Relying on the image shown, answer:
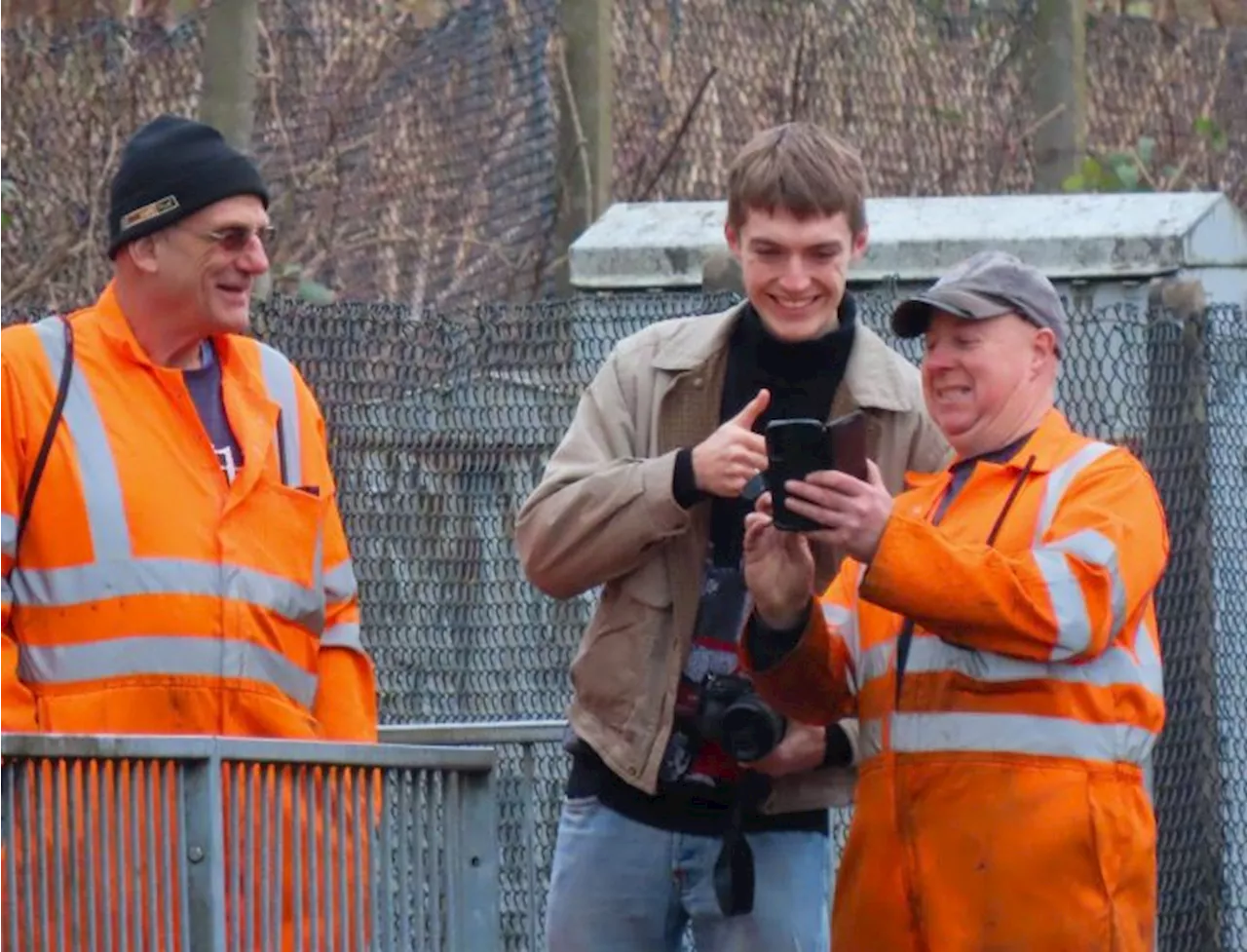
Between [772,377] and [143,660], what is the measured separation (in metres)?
1.11

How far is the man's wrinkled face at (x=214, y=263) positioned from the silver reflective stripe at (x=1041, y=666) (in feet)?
4.20

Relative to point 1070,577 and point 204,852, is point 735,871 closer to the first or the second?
point 1070,577

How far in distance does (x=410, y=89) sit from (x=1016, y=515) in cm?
519

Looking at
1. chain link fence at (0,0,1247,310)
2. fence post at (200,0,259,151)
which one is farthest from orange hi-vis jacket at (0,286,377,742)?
chain link fence at (0,0,1247,310)

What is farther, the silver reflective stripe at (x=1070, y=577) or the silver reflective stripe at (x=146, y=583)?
the silver reflective stripe at (x=146, y=583)

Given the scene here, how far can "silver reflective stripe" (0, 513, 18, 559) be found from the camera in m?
4.67

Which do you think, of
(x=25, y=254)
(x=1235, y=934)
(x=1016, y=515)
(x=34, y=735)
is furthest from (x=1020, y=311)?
(x=25, y=254)

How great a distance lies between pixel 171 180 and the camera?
4980mm

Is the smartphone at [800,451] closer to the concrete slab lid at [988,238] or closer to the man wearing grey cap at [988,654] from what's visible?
the man wearing grey cap at [988,654]

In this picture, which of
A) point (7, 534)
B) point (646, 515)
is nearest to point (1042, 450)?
point (646, 515)

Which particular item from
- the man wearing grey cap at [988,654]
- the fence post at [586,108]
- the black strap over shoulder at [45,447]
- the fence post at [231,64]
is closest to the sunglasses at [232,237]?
the black strap over shoulder at [45,447]

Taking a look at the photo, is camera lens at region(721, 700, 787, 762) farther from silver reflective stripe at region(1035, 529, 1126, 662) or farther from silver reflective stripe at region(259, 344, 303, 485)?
silver reflective stripe at region(259, 344, 303, 485)

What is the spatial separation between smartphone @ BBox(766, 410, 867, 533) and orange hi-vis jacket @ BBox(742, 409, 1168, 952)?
13 centimetres

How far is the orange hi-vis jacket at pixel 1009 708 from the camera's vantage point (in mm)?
4414
